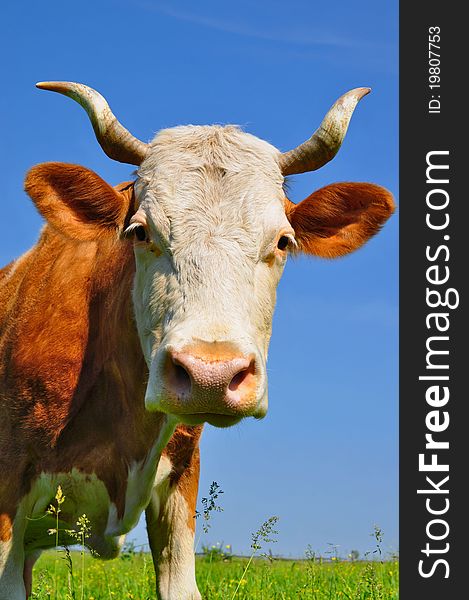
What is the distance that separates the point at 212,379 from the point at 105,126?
2618mm

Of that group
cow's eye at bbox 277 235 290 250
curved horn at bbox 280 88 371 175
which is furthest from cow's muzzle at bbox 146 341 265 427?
curved horn at bbox 280 88 371 175

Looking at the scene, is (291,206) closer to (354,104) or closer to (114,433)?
(354,104)

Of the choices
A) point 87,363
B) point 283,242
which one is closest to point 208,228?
point 283,242

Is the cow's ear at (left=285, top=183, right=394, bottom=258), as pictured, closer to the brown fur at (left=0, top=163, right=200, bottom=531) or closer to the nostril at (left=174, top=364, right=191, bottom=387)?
the brown fur at (left=0, top=163, right=200, bottom=531)

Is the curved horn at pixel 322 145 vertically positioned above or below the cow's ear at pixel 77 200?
above

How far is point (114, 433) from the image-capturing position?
21.8 feet

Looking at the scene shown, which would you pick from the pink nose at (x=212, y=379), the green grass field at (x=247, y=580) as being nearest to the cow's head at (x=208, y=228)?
the pink nose at (x=212, y=379)

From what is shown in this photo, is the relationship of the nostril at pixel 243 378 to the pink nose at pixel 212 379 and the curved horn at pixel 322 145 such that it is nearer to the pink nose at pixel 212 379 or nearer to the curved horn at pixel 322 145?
the pink nose at pixel 212 379

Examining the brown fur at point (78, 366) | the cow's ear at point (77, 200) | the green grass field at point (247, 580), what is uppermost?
the cow's ear at point (77, 200)

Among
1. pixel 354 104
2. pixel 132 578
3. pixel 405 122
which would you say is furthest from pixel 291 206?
pixel 132 578

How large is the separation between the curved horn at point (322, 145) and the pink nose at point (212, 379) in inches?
85.6

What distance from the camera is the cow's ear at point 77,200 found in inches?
247

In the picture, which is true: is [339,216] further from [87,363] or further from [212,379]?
[212,379]

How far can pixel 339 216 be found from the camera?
6.66 metres
